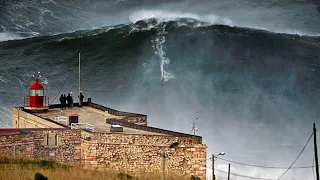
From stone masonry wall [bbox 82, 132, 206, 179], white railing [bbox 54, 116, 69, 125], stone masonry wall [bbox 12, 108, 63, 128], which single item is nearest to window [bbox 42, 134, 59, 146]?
stone masonry wall [bbox 82, 132, 206, 179]

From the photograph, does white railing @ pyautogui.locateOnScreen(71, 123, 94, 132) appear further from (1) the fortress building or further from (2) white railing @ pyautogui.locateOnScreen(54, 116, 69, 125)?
(2) white railing @ pyautogui.locateOnScreen(54, 116, 69, 125)

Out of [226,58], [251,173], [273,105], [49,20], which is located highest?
[49,20]

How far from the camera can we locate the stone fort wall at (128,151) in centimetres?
3056

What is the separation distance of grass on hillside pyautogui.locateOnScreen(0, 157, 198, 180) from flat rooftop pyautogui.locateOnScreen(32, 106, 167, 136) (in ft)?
12.1

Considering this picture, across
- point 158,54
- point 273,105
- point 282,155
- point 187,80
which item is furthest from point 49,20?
point 282,155

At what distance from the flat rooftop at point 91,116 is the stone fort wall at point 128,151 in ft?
5.97

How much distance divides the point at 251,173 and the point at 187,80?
18.7 metres

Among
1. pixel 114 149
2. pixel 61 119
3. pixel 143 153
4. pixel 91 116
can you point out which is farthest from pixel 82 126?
pixel 91 116

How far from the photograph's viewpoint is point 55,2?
80312 mm

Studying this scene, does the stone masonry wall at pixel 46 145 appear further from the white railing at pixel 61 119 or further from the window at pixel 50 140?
the white railing at pixel 61 119

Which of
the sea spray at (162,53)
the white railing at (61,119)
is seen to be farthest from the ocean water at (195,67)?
the white railing at (61,119)

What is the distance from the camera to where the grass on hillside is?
85.6 feet

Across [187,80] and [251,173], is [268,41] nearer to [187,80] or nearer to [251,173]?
[187,80]

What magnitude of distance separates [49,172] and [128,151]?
418 cm
